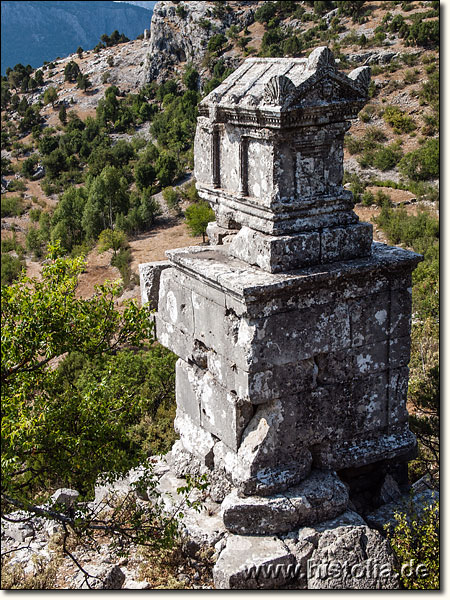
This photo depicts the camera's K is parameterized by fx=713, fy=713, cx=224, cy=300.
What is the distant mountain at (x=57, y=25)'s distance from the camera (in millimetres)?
73188

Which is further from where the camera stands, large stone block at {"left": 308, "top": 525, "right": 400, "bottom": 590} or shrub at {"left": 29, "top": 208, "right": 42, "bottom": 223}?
shrub at {"left": 29, "top": 208, "right": 42, "bottom": 223}

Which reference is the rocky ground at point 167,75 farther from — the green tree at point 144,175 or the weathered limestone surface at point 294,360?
the weathered limestone surface at point 294,360

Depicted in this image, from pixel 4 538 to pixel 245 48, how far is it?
27.7 metres

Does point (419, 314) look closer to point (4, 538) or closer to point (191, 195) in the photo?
point (4, 538)

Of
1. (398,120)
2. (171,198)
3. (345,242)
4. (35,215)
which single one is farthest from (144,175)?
(345,242)

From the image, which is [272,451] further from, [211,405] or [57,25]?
[57,25]

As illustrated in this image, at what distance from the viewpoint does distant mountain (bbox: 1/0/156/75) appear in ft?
240

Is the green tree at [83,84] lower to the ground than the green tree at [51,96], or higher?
higher

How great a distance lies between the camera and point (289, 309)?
5723 millimetres

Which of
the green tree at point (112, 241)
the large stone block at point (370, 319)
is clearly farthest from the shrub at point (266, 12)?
the large stone block at point (370, 319)

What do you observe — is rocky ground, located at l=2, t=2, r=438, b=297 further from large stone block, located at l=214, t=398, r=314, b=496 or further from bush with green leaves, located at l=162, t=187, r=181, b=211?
large stone block, located at l=214, t=398, r=314, b=496

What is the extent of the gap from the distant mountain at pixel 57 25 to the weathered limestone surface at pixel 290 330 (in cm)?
7080

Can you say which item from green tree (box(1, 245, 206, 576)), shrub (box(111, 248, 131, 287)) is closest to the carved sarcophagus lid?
green tree (box(1, 245, 206, 576))

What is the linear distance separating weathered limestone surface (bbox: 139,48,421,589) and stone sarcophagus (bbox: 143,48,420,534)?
0.01m
